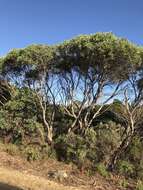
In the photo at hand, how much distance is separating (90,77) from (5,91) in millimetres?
7472

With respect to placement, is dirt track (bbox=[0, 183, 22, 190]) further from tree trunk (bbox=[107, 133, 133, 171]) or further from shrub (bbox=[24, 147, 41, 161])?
tree trunk (bbox=[107, 133, 133, 171])

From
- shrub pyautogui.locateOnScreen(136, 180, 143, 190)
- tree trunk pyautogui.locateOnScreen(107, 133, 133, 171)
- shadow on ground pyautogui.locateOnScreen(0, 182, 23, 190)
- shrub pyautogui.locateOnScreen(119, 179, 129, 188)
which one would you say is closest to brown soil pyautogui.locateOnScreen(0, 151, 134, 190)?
shrub pyautogui.locateOnScreen(119, 179, 129, 188)

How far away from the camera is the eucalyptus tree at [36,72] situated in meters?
21.6

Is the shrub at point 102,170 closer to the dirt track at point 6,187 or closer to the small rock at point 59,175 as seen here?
the small rock at point 59,175

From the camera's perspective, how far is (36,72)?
Result: 2262 cm

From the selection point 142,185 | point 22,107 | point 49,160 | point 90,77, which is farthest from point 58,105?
point 142,185

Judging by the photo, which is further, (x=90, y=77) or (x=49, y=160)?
(x=90, y=77)

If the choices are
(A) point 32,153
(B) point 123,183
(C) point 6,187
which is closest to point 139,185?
(B) point 123,183

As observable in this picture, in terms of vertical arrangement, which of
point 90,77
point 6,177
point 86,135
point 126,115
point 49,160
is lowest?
point 6,177

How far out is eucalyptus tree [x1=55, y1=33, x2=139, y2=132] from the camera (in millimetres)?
19297

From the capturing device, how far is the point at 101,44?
1917 centimetres

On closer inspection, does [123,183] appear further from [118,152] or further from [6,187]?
[6,187]

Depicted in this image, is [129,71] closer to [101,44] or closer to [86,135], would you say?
[101,44]

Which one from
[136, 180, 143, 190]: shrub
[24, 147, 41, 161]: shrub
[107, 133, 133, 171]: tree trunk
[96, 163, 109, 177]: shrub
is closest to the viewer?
[136, 180, 143, 190]: shrub
